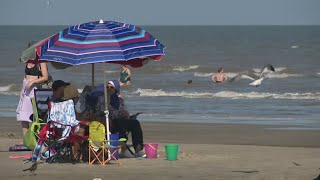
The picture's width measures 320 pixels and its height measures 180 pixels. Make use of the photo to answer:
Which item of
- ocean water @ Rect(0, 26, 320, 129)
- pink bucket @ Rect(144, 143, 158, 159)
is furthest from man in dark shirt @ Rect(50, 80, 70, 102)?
pink bucket @ Rect(144, 143, 158, 159)

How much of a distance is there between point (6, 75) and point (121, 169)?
32.0m

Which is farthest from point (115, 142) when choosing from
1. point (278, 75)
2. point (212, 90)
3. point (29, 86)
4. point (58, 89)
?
point (278, 75)

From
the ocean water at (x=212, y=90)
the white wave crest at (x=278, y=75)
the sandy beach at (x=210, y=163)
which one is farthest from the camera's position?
the white wave crest at (x=278, y=75)

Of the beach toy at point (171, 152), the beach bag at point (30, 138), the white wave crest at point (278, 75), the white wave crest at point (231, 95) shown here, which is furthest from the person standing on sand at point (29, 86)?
the white wave crest at point (278, 75)

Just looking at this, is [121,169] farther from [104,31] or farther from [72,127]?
[104,31]

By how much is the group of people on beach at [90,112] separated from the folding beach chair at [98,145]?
153 mm

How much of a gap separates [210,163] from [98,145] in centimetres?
137

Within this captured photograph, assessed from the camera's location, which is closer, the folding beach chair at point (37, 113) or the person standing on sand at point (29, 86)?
the folding beach chair at point (37, 113)

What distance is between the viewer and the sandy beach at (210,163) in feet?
32.9

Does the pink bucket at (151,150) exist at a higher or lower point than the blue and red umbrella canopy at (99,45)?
lower

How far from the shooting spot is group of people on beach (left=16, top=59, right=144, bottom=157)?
1123 centimetres

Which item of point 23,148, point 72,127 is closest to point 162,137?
point 23,148

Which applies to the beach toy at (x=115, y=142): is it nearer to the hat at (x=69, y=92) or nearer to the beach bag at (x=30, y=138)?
the hat at (x=69, y=92)

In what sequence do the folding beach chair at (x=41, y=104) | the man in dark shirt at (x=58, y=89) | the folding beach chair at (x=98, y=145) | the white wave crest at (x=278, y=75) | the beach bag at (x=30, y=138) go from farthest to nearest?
the white wave crest at (x=278, y=75)
the folding beach chair at (x=41, y=104)
the beach bag at (x=30, y=138)
the man in dark shirt at (x=58, y=89)
the folding beach chair at (x=98, y=145)
